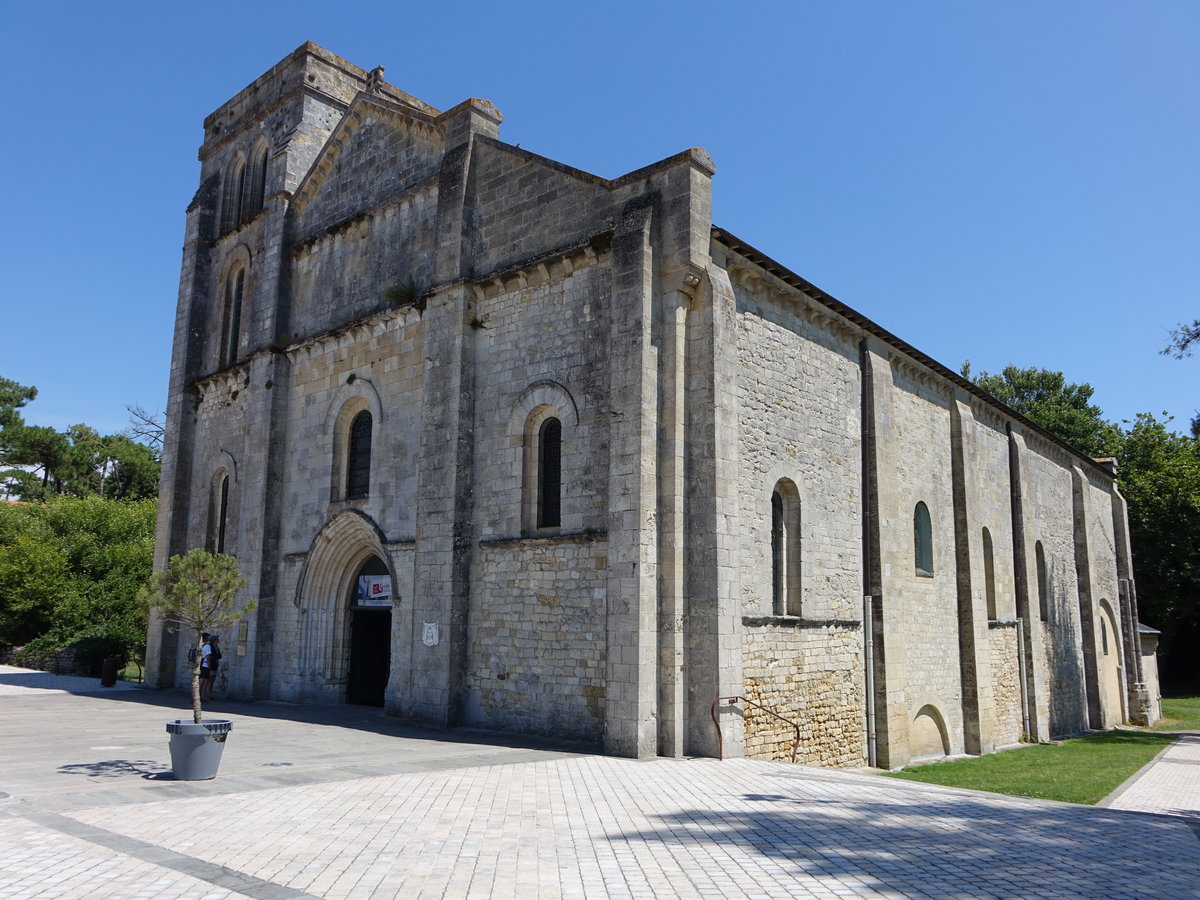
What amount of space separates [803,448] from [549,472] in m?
4.85

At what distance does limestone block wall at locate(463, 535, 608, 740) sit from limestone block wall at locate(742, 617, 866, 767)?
2.50m

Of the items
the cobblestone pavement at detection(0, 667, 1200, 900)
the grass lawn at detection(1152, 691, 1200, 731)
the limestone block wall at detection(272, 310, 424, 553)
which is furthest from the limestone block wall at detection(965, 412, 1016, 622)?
the limestone block wall at detection(272, 310, 424, 553)

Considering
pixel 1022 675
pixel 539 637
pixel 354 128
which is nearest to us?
pixel 539 637

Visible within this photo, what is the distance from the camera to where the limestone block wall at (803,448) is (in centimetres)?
1448

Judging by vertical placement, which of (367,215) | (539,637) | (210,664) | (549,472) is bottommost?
(210,664)

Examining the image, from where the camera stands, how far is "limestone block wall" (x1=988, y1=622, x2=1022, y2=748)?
72.3 ft

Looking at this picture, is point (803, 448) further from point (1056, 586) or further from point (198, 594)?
point (1056, 586)

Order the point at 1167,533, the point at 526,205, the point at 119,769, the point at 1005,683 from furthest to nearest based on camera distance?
1. the point at 1167,533
2. the point at 1005,683
3. the point at 526,205
4. the point at 119,769

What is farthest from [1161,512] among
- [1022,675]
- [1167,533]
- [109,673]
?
[109,673]

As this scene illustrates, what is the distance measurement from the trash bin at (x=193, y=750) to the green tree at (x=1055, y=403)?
46797 mm

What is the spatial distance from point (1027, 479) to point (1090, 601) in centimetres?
627

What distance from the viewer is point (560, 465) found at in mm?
14336

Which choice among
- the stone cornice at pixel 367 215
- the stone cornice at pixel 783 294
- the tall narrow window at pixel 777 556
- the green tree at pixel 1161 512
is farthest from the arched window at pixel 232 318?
the green tree at pixel 1161 512

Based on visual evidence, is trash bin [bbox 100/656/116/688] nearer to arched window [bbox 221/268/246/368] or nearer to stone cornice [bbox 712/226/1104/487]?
arched window [bbox 221/268/246/368]
